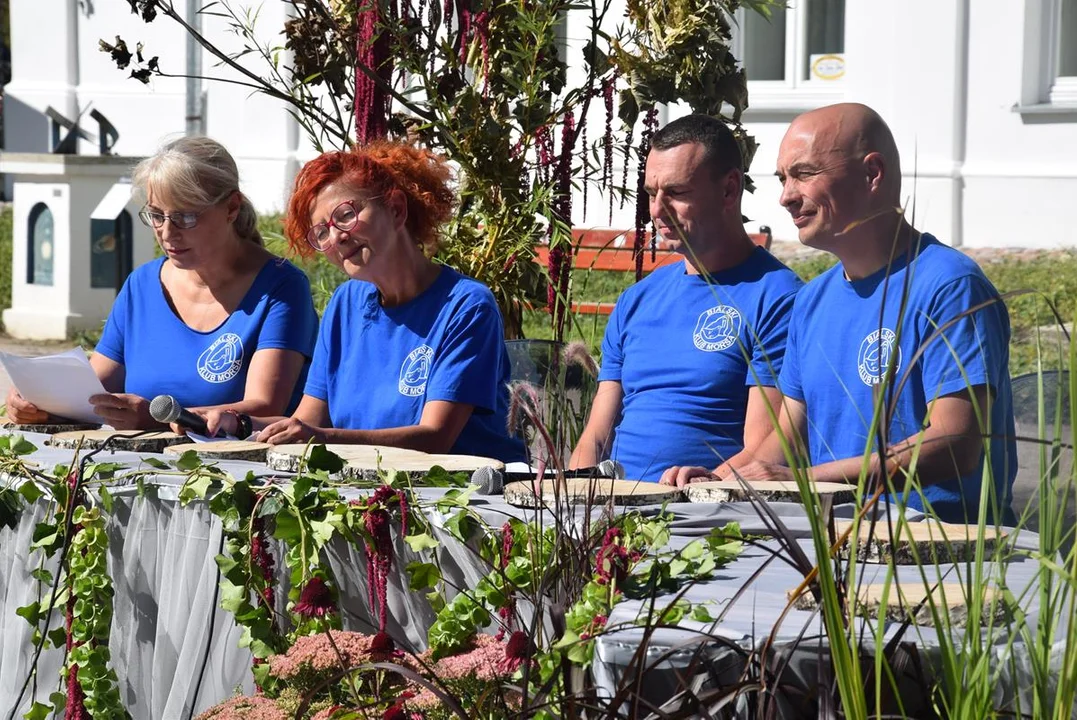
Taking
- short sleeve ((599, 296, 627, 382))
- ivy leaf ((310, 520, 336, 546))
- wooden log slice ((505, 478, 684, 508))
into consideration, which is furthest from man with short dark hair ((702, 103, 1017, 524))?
ivy leaf ((310, 520, 336, 546))

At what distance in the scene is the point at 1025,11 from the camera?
11141 millimetres

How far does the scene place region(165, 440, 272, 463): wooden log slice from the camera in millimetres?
3182

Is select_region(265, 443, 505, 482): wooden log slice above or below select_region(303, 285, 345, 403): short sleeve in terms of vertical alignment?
below

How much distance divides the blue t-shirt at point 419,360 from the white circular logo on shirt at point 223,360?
257 millimetres

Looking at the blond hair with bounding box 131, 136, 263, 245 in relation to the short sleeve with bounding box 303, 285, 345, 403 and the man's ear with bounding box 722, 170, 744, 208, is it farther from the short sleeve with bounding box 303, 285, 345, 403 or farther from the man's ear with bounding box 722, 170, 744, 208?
the man's ear with bounding box 722, 170, 744, 208

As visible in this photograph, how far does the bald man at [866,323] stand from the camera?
9.83 feet

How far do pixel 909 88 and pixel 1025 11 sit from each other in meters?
0.94

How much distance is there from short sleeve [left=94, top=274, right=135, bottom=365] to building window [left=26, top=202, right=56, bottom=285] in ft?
23.4

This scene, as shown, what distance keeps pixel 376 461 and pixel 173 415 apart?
0.74 metres

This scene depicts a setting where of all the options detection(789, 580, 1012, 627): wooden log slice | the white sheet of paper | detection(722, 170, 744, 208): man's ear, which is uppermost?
detection(722, 170, 744, 208): man's ear

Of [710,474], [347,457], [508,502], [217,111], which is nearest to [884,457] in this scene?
[508,502]

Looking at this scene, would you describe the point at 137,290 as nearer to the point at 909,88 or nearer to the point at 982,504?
the point at 982,504

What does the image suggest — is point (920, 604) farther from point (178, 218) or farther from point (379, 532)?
point (178, 218)

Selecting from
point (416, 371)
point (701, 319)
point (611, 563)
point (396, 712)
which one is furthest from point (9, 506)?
point (701, 319)
